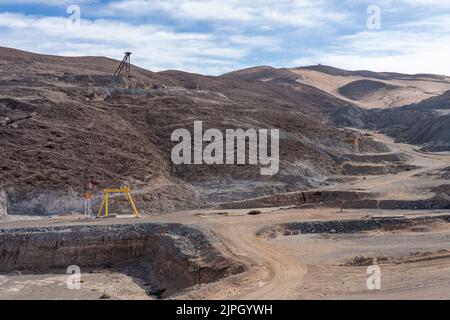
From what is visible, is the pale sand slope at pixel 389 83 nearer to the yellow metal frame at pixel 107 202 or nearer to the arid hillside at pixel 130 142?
the arid hillside at pixel 130 142

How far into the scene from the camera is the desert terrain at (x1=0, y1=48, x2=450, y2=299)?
2062 centimetres

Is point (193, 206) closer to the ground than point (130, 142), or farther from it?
closer to the ground

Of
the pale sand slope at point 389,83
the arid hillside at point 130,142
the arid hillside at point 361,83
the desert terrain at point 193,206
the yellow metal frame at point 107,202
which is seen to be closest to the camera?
the desert terrain at point 193,206

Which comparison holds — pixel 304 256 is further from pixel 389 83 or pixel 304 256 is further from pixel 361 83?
pixel 389 83

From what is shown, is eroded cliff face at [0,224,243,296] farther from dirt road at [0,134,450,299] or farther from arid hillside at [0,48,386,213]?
arid hillside at [0,48,386,213]

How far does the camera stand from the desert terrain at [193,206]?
20.6 meters

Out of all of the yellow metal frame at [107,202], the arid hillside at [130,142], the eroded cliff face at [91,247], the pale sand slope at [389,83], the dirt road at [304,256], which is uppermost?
the pale sand slope at [389,83]

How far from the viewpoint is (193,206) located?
119ft

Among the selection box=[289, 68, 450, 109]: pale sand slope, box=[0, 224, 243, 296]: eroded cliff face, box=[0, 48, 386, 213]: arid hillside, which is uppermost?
box=[289, 68, 450, 109]: pale sand slope

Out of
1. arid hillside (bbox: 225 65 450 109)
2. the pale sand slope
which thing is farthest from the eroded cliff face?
arid hillside (bbox: 225 65 450 109)

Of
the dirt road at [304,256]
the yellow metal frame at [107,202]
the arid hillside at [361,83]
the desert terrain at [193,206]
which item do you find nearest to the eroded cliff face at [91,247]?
the desert terrain at [193,206]

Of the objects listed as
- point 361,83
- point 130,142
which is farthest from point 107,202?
point 361,83

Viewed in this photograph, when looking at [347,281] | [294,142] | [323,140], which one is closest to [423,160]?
[323,140]
